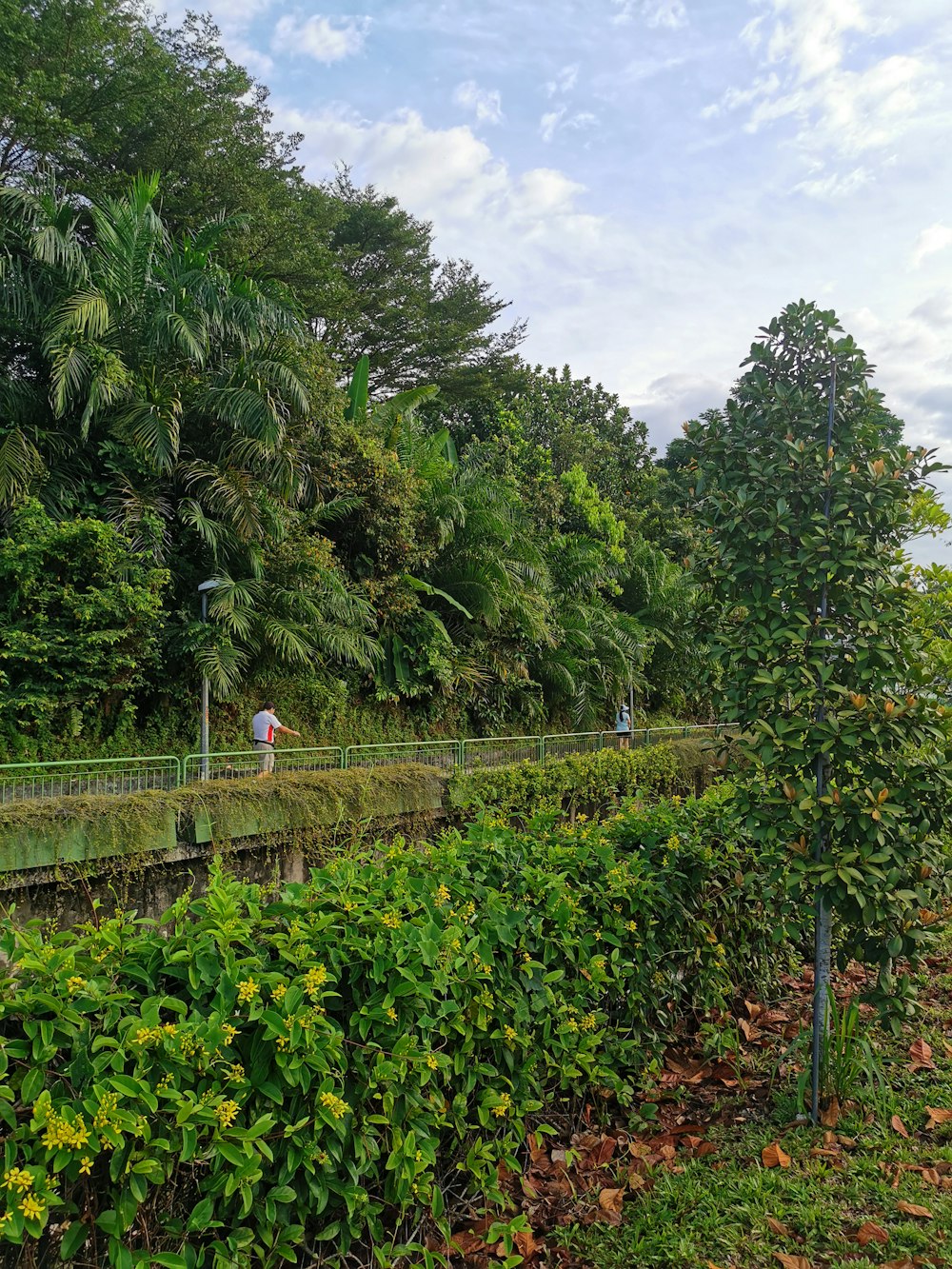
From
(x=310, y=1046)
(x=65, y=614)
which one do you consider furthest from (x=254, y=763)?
(x=310, y=1046)

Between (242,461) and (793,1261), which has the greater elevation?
(242,461)

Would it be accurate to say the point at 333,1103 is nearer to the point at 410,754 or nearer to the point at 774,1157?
the point at 774,1157

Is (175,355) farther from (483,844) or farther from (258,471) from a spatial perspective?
(483,844)

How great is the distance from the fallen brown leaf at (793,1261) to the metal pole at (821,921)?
1033 mm

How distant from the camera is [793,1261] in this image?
8.73 feet

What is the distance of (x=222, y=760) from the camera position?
35.0 feet

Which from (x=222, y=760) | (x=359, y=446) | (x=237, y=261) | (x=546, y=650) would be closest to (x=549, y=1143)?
(x=222, y=760)

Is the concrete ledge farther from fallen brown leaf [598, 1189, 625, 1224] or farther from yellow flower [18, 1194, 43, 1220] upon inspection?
yellow flower [18, 1194, 43, 1220]

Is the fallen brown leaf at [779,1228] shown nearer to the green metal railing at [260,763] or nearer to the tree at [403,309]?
the green metal railing at [260,763]

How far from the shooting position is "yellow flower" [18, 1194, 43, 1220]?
1800 mm

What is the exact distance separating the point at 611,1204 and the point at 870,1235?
86 cm

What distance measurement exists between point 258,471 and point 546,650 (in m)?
8.49

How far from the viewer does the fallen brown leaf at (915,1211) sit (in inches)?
113

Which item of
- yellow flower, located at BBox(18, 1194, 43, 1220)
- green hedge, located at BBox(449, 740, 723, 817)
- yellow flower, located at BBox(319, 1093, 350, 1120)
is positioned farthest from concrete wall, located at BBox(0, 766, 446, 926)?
yellow flower, located at BBox(18, 1194, 43, 1220)
